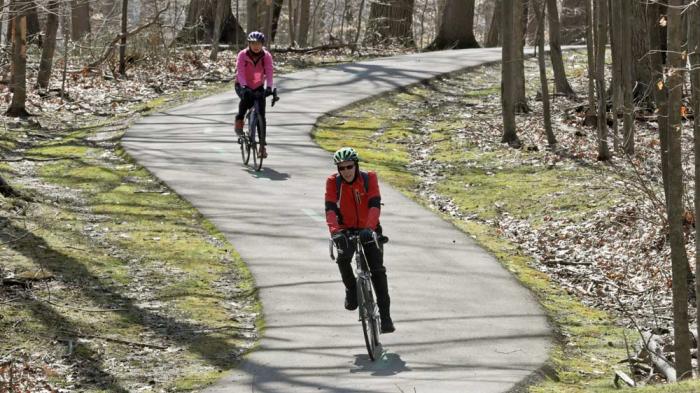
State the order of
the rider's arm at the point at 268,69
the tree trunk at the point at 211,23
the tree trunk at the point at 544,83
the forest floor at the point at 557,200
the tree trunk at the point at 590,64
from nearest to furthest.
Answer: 1. the forest floor at the point at 557,200
2. the rider's arm at the point at 268,69
3. the tree trunk at the point at 544,83
4. the tree trunk at the point at 590,64
5. the tree trunk at the point at 211,23

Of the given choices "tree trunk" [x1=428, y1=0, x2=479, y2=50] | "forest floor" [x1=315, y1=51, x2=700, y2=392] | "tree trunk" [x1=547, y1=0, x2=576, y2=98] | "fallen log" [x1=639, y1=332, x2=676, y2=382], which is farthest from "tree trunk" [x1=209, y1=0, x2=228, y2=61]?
"fallen log" [x1=639, y1=332, x2=676, y2=382]

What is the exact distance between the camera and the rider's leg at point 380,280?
1106cm

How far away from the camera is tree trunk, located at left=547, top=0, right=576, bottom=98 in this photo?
2620cm

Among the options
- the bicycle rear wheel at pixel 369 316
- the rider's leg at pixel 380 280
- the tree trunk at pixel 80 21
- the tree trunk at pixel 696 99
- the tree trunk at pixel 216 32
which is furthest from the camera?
the tree trunk at pixel 80 21

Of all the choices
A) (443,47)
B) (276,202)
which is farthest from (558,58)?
(443,47)

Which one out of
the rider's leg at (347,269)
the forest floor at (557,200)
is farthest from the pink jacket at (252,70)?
the rider's leg at (347,269)

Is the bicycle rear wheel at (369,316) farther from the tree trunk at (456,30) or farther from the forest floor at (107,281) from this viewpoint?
the tree trunk at (456,30)

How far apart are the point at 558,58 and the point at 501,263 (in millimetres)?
14886

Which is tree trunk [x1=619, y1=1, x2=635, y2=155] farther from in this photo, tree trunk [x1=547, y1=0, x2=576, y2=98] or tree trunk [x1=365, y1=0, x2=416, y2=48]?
tree trunk [x1=365, y1=0, x2=416, y2=48]

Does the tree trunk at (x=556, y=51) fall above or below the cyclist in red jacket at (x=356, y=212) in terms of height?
above

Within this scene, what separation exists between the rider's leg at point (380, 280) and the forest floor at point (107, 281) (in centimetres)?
164

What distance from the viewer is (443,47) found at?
1788 inches

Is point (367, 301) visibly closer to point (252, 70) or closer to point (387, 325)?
point (387, 325)

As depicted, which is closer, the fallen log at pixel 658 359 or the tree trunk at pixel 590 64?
the fallen log at pixel 658 359
